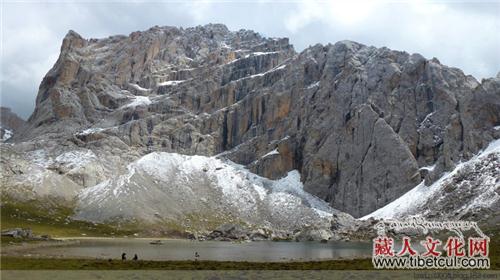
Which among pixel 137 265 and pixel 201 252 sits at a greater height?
pixel 201 252

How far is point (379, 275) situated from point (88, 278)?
36.4 meters

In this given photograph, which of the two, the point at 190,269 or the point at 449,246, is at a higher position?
the point at 449,246

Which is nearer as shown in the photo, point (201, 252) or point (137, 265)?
point (137, 265)

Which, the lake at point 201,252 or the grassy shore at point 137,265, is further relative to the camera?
the lake at point 201,252

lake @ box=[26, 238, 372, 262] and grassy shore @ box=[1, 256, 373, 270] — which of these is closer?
grassy shore @ box=[1, 256, 373, 270]

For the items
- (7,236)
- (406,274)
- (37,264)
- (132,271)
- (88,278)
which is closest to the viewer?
(88,278)

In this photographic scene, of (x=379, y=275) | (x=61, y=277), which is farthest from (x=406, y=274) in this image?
(x=61, y=277)

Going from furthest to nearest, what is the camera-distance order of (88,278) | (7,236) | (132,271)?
(7,236) → (132,271) → (88,278)

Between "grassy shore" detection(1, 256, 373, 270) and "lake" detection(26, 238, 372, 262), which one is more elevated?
"lake" detection(26, 238, 372, 262)

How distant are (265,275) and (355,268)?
16.7m

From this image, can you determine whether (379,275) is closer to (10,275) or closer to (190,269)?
(190,269)

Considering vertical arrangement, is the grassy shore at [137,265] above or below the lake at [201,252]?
below

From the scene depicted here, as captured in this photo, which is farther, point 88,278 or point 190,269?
point 190,269

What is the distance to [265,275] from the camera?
219ft
